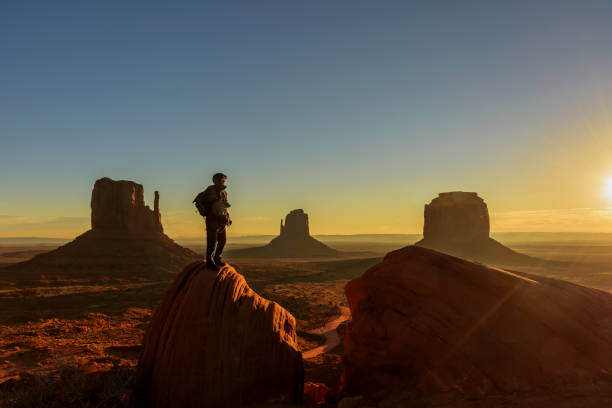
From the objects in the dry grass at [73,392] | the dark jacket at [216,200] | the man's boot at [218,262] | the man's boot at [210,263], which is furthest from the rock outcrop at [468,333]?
the dry grass at [73,392]

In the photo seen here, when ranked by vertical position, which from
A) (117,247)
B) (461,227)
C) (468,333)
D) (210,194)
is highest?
(210,194)

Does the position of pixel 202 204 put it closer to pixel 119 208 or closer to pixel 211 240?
pixel 211 240

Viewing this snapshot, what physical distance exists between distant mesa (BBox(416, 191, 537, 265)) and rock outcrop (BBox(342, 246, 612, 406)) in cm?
8715

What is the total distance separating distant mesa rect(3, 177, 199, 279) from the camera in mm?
52219

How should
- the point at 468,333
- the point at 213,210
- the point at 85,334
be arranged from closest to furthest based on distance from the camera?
the point at 468,333
the point at 213,210
the point at 85,334

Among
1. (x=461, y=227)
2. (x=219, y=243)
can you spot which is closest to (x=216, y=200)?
(x=219, y=243)

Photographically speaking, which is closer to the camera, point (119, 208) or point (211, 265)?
point (211, 265)

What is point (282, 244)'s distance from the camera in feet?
476

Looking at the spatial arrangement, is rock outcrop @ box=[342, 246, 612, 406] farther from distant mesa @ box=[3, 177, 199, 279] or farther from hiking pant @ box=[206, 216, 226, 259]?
distant mesa @ box=[3, 177, 199, 279]

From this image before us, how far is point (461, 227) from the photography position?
324 ft

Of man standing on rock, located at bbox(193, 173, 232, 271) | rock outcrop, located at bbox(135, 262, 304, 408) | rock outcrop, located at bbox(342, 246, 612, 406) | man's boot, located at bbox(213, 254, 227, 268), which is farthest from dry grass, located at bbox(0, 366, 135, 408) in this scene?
rock outcrop, located at bbox(342, 246, 612, 406)

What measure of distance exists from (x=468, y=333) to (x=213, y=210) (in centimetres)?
784

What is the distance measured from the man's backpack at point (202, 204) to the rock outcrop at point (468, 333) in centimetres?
573

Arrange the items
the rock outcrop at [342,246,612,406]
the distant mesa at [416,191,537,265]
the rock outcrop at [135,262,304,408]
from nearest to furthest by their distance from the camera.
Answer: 1. the rock outcrop at [342,246,612,406]
2. the rock outcrop at [135,262,304,408]
3. the distant mesa at [416,191,537,265]
